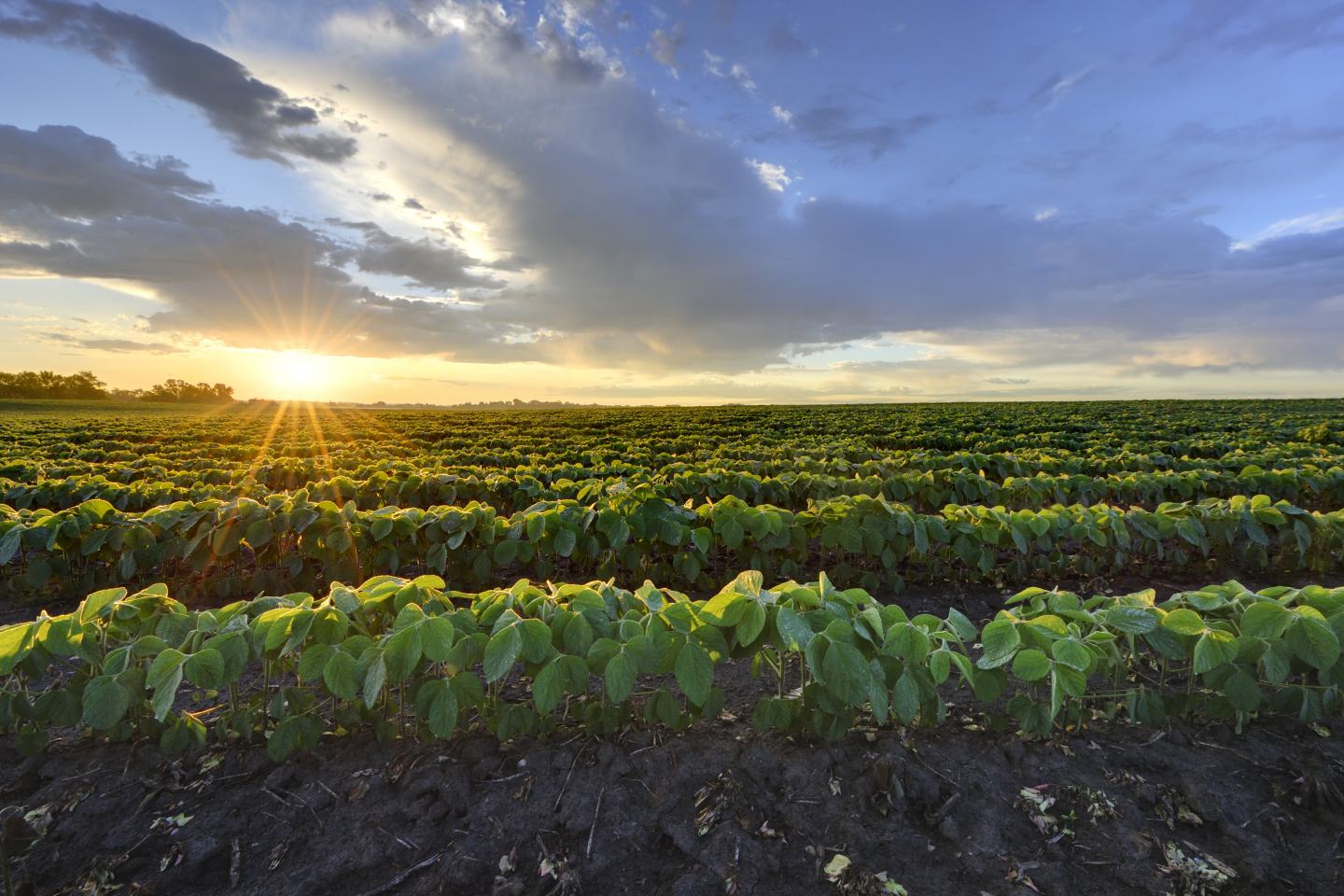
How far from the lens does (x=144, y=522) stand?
198 inches

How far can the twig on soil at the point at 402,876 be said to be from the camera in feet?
6.82

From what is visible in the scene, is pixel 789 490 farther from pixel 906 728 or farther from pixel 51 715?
pixel 51 715

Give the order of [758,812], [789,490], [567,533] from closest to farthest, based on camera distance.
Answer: [758,812] < [567,533] < [789,490]

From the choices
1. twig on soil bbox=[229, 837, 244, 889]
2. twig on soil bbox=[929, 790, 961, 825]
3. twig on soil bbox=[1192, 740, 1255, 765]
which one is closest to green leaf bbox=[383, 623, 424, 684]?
twig on soil bbox=[229, 837, 244, 889]

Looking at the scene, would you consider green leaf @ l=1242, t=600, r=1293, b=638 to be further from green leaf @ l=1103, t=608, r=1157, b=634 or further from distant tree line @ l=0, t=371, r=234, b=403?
distant tree line @ l=0, t=371, r=234, b=403

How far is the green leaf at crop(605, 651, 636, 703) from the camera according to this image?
2178 mm

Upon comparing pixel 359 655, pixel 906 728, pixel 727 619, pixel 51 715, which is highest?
pixel 727 619

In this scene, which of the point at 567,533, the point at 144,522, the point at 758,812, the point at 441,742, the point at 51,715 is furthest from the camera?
the point at 144,522

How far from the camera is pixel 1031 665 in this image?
227 centimetres

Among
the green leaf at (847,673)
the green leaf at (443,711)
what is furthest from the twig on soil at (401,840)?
the green leaf at (847,673)

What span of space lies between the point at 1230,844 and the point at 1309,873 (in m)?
0.20

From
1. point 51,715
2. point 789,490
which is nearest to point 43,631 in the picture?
point 51,715

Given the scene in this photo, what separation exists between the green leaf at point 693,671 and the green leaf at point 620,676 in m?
0.17

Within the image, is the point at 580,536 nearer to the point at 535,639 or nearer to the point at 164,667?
the point at 535,639
